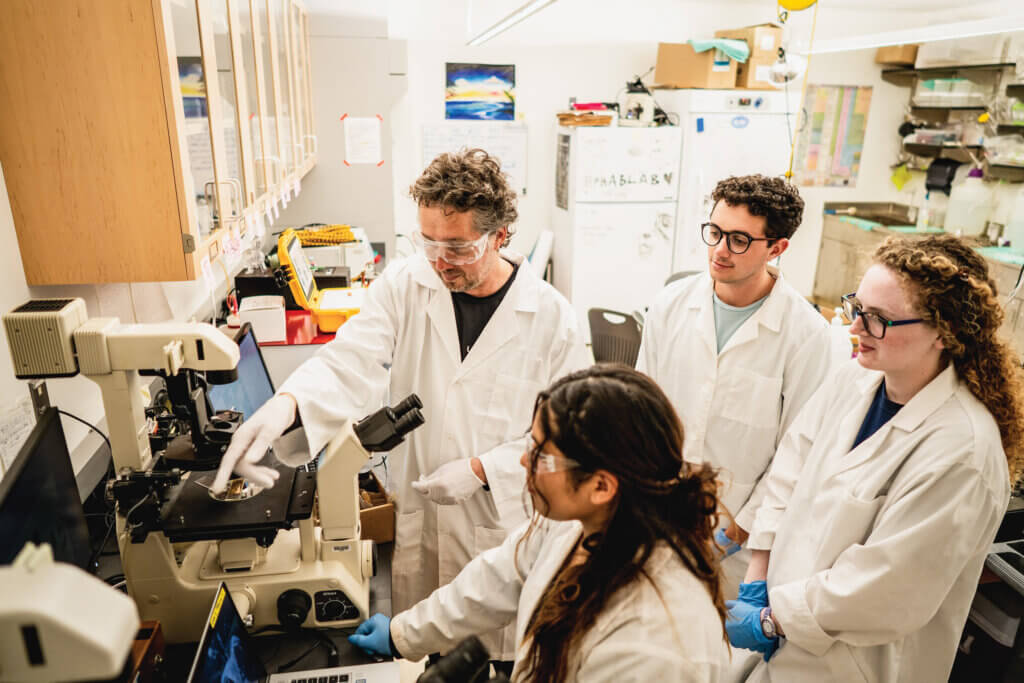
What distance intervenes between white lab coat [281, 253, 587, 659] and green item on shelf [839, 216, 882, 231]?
15.0ft

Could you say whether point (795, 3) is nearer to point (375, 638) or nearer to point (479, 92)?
point (375, 638)

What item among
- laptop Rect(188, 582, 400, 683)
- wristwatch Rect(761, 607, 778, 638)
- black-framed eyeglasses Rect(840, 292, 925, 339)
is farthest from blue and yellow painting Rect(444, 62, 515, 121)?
laptop Rect(188, 582, 400, 683)

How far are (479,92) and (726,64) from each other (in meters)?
1.81

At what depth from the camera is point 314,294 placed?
10.4ft

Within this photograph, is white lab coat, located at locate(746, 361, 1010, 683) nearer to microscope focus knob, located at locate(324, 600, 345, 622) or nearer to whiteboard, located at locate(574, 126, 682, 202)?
microscope focus knob, located at locate(324, 600, 345, 622)

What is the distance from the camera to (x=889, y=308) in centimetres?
131

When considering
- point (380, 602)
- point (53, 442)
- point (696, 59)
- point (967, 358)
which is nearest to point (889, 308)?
point (967, 358)

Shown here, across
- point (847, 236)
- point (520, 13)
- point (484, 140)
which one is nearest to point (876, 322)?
point (520, 13)

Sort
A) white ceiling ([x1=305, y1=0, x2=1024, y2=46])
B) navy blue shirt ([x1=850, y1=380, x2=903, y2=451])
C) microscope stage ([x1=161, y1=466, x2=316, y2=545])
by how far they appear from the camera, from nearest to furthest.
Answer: microscope stage ([x1=161, y1=466, x2=316, y2=545]) → navy blue shirt ([x1=850, y1=380, x2=903, y2=451]) → white ceiling ([x1=305, y1=0, x2=1024, y2=46])

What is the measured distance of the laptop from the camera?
3.01 ft

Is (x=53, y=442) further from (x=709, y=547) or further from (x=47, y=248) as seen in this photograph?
(x=709, y=547)

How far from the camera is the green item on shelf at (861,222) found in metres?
5.30

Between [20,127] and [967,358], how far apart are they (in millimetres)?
1997

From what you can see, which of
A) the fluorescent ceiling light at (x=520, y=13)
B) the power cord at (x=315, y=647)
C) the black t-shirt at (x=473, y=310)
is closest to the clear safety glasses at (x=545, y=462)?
the power cord at (x=315, y=647)
